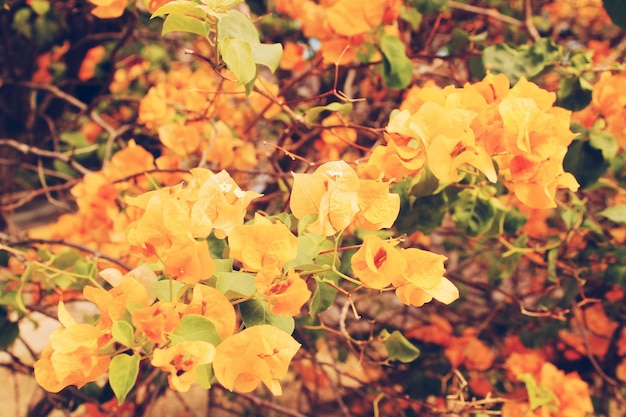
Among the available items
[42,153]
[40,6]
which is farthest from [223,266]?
[40,6]

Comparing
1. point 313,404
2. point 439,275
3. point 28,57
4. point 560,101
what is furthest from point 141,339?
point 28,57

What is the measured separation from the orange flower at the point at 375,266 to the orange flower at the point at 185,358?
15 cm

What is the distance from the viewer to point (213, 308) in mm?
484

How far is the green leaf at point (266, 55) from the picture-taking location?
660mm

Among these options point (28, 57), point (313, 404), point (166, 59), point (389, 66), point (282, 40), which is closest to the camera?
point (389, 66)

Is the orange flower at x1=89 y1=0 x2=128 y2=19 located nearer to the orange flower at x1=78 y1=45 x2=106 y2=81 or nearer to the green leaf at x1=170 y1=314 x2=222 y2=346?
the green leaf at x1=170 y1=314 x2=222 y2=346

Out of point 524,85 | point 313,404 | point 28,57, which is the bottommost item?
point 313,404

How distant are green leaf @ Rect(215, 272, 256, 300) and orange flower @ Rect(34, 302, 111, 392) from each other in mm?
109

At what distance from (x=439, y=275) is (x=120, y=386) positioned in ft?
0.96

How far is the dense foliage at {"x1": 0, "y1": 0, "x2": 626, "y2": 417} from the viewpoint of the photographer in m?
0.48

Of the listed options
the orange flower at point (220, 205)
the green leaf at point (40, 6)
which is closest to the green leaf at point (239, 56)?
the orange flower at point (220, 205)

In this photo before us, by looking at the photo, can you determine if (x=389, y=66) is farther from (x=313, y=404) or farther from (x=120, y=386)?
(x=313, y=404)

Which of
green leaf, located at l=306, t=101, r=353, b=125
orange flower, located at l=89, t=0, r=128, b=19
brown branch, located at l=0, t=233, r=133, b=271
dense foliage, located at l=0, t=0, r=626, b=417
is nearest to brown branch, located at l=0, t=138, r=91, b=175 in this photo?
dense foliage, located at l=0, t=0, r=626, b=417

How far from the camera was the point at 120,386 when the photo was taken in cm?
45
